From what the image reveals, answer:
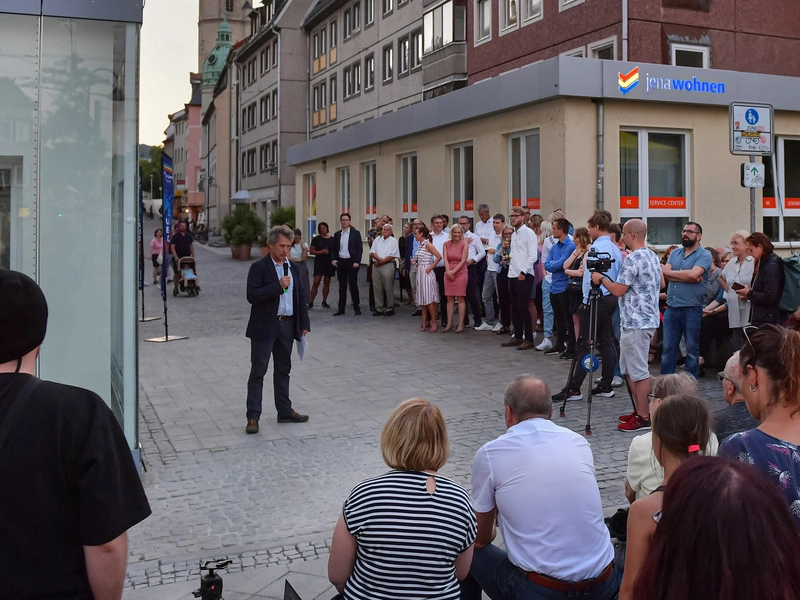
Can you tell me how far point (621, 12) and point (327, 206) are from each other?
12675 millimetres

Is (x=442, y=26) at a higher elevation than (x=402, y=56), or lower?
lower

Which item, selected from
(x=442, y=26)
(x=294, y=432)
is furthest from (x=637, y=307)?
(x=442, y=26)

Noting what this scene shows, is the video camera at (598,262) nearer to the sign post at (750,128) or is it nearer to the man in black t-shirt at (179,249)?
the sign post at (750,128)

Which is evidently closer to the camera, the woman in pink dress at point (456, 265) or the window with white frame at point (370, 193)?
the woman in pink dress at point (456, 265)

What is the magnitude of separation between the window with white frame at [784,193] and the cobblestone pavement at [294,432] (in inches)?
311

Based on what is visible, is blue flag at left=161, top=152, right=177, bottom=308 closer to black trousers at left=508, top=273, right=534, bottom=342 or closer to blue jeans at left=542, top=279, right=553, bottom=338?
black trousers at left=508, top=273, right=534, bottom=342

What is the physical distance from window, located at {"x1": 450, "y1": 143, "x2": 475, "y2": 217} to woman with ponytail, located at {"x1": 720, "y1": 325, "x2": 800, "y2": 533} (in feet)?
56.3

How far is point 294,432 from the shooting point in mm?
8398

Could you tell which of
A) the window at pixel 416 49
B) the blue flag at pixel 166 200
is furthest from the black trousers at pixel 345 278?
the window at pixel 416 49

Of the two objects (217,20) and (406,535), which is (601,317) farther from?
(217,20)

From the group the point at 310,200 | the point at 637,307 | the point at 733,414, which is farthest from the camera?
the point at 310,200

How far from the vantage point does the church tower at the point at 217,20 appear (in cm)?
9936

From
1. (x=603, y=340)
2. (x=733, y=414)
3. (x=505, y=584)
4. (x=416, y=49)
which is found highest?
(x=416, y=49)

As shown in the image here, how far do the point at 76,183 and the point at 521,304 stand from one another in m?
7.61
